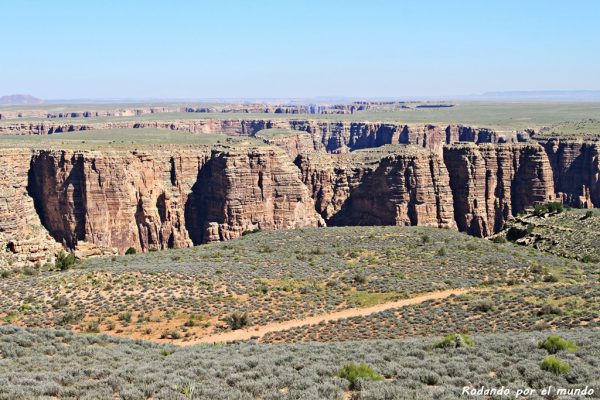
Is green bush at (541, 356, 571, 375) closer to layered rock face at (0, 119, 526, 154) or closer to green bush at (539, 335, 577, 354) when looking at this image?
green bush at (539, 335, 577, 354)

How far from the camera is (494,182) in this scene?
80.1m

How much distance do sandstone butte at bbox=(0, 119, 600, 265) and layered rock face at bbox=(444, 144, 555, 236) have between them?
0.46 ft

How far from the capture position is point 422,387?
45.8 ft

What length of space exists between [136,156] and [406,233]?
41120 millimetres

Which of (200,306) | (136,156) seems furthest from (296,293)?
(136,156)

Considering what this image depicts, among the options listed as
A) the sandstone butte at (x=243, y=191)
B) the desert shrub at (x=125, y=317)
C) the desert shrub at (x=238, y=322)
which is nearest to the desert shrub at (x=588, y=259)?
the desert shrub at (x=238, y=322)

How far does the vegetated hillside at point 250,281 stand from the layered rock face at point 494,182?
100ft

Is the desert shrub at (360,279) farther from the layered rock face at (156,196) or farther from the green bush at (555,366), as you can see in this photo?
the layered rock face at (156,196)

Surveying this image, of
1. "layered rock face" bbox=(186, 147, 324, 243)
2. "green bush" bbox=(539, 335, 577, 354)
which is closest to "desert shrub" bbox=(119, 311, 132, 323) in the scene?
"green bush" bbox=(539, 335, 577, 354)

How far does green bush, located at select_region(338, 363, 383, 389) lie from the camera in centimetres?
1438

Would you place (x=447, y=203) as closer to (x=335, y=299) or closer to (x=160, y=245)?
(x=160, y=245)

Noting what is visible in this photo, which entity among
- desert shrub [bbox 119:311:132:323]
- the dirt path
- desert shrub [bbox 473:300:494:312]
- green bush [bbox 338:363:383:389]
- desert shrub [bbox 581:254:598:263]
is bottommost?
desert shrub [bbox 581:254:598:263]

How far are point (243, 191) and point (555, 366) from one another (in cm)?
6212

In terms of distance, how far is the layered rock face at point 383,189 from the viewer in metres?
75.9
